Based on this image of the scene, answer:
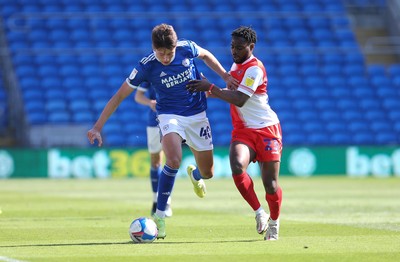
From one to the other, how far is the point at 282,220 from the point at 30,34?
20.0 metres

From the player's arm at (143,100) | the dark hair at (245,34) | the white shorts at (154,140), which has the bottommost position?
the white shorts at (154,140)

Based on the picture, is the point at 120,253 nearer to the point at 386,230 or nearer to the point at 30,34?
the point at 386,230

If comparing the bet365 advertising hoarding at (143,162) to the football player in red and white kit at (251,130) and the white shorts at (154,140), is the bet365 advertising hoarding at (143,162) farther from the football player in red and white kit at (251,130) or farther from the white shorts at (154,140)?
the football player in red and white kit at (251,130)

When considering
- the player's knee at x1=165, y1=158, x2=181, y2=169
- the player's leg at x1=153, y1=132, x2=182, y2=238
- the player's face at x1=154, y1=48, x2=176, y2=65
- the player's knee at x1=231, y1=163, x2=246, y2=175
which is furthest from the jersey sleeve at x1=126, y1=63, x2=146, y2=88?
the player's knee at x1=231, y1=163, x2=246, y2=175

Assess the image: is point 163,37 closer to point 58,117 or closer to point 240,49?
point 240,49

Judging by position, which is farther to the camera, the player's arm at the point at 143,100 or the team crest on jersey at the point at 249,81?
the player's arm at the point at 143,100

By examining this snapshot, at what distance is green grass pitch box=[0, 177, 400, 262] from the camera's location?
884cm

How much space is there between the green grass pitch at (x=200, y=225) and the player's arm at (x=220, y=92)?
1.54 m

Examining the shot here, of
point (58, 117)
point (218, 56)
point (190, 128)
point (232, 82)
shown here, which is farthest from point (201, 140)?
point (218, 56)

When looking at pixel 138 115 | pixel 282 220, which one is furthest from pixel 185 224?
pixel 138 115

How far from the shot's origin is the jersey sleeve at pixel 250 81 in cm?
1034

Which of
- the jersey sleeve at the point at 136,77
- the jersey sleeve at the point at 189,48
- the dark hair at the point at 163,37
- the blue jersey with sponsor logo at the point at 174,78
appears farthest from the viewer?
the jersey sleeve at the point at 189,48

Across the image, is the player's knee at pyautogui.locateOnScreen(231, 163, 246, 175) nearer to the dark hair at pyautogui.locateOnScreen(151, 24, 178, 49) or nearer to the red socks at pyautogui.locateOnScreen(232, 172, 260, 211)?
the red socks at pyautogui.locateOnScreen(232, 172, 260, 211)

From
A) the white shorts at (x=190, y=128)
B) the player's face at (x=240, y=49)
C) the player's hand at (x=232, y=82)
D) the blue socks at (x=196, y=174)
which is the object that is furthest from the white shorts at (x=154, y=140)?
the player's face at (x=240, y=49)
